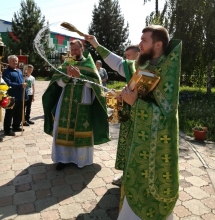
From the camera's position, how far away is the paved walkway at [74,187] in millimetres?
3127

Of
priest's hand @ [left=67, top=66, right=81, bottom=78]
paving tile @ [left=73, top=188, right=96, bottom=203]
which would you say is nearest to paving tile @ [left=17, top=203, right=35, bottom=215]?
paving tile @ [left=73, top=188, right=96, bottom=203]

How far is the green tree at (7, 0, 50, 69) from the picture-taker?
26.2 m

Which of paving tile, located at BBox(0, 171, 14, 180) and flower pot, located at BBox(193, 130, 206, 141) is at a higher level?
flower pot, located at BBox(193, 130, 206, 141)

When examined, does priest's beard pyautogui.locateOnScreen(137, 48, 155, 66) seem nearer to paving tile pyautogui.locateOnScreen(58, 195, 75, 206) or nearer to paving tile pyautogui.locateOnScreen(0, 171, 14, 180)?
paving tile pyautogui.locateOnScreen(58, 195, 75, 206)

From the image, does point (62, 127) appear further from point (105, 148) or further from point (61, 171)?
point (105, 148)

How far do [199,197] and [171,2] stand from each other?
12.2 meters

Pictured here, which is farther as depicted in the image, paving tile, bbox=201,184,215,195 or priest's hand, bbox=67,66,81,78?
paving tile, bbox=201,184,215,195

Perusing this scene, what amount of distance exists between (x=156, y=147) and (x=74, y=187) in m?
1.98

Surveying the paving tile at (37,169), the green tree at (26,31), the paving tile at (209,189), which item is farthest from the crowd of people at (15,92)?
the green tree at (26,31)

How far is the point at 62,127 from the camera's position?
417 centimetres

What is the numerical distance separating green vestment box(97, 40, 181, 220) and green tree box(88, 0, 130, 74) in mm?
21124

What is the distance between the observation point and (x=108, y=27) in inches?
904

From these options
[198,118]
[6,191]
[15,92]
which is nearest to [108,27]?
[198,118]

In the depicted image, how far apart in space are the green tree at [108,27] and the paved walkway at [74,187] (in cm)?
1853
